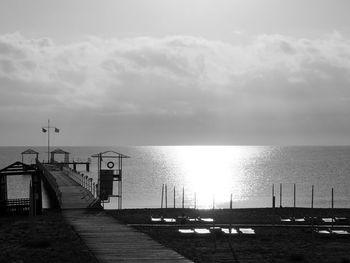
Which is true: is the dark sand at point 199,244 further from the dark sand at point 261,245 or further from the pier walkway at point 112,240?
the pier walkway at point 112,240

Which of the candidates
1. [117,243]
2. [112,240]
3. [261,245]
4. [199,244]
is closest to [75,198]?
[112,240]

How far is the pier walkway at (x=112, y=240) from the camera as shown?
18125mm

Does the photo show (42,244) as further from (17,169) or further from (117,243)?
(17,169)

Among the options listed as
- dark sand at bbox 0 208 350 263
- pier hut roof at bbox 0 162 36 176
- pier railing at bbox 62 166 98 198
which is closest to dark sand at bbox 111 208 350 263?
dark sand at bbox 0 208 350 263

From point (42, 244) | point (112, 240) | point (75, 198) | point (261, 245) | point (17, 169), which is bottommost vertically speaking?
point (75, 198)

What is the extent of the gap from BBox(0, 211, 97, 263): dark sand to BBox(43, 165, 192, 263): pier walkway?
0.40 metres

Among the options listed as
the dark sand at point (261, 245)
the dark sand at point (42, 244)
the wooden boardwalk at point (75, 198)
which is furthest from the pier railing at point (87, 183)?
the dark sand at point (261, 245)

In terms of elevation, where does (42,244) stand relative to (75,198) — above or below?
above

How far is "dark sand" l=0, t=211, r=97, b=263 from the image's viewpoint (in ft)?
61.7

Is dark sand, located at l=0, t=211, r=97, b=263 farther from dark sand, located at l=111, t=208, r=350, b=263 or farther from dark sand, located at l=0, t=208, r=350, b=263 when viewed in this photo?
dark sand, located at l=111, t=208, r=350, b=263

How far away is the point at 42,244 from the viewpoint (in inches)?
833

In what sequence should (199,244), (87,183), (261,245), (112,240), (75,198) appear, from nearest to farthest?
(112,240)
(199,244)
(261,245)
(75,198)
(87,183)

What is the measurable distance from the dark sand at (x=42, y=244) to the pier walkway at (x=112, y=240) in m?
0.40

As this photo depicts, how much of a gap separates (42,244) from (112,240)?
2529 mm
